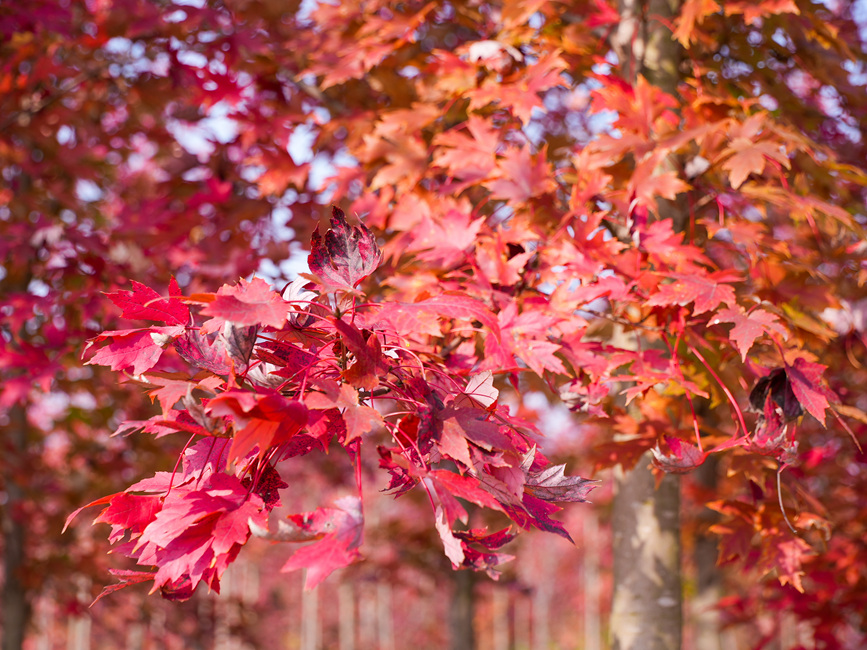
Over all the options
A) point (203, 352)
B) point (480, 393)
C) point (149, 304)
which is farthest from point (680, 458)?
point (149, 304)

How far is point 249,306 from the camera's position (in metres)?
1.08

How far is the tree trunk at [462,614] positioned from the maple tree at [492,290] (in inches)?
87.3

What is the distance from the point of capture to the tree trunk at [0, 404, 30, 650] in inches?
174

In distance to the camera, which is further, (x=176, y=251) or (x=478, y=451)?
(x=176, y=251)

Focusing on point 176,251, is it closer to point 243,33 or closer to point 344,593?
point 243,33

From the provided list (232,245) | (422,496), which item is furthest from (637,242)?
(422,496)

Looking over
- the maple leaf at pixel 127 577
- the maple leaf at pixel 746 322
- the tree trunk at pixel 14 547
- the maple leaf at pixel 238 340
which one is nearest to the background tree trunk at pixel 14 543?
the tree trunk at pixel 14 547

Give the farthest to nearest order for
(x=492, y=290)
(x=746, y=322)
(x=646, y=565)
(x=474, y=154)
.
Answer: (x=646, y=565)
(x=474, y=154)
(x=492, y=290)
(x=746, y=322)

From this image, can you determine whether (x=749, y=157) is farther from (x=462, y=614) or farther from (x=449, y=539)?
(x=462, y=614)

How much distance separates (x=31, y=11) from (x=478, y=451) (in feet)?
11.8

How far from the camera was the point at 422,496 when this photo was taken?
6.29 m

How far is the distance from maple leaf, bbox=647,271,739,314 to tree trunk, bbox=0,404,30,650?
4348 millimetres

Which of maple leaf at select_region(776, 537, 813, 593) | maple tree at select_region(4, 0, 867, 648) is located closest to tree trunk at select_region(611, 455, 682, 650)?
maple tree at select_region(4, 0, 867, 648)

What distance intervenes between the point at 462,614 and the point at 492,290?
4.68m
